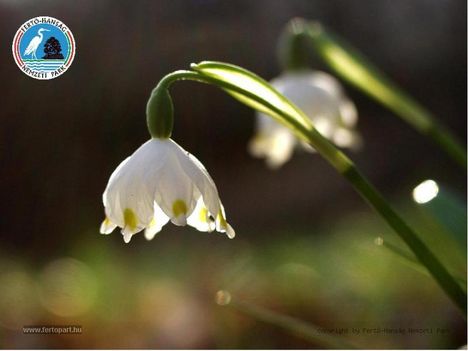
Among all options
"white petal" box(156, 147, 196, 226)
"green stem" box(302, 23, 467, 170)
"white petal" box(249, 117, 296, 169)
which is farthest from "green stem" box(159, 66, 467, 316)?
"white petal" box(249, 117, 296, 169)

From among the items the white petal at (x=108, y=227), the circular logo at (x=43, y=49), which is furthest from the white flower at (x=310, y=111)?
the white petal at (x=108, y=227)

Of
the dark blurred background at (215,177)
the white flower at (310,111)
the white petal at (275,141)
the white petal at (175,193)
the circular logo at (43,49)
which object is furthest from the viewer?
the dark blurred background at (215,177)

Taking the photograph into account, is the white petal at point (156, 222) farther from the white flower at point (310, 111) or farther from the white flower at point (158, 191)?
the white flower at point (310, 111)

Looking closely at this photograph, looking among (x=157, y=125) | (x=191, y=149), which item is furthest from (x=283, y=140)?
(x=191, y=149)

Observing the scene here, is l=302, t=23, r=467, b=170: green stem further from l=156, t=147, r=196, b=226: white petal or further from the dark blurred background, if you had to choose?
the dark blurred background

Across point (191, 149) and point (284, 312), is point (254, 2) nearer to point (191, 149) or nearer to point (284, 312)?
point (191, 149)

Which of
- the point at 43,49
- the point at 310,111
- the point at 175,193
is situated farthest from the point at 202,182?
the point at 310,111

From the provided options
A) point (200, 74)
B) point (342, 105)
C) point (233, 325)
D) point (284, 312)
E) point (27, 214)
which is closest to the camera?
point (200, 74)
